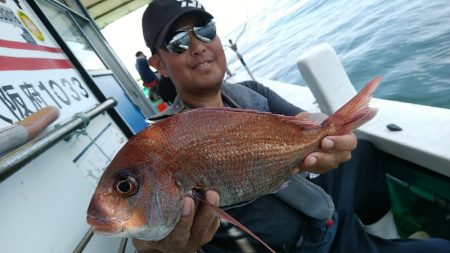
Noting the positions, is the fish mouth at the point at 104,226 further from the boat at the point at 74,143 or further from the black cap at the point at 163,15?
the black cap at the point at 163,15

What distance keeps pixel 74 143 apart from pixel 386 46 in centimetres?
726

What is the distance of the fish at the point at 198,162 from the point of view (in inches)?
43.6

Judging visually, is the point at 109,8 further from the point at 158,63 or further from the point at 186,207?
the point at 186,207

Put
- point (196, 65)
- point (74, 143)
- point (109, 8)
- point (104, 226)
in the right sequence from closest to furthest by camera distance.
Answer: point (104, 226) → point (196, 65) → point (74, 143) → point (109, 8)

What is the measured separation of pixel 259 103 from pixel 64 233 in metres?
1.38

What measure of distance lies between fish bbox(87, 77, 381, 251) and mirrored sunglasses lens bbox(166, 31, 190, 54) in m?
0.78

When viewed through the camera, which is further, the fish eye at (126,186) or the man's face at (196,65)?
the man's face at (196,65)

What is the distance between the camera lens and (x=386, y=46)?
24.1ft

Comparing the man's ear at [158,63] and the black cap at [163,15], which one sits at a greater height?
the black cap at [163,15]

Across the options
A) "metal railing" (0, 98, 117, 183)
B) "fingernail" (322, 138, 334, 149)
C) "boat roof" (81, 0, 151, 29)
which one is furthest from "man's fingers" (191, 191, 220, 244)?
"boat roof" (81, 0, 151, 29)

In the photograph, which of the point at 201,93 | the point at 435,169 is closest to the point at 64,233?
the point at 201,93

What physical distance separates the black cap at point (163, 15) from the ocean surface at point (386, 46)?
13.1 ft

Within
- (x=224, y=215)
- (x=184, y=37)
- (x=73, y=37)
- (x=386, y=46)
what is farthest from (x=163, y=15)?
(x=386, y=46)

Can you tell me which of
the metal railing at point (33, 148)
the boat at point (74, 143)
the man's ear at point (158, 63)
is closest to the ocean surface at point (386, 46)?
the boat at point (74, 143)
